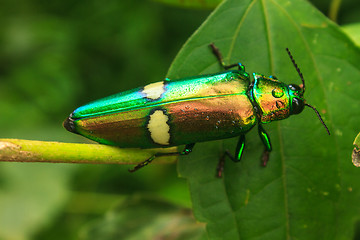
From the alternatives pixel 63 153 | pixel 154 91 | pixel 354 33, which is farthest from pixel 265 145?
pixel 63 153

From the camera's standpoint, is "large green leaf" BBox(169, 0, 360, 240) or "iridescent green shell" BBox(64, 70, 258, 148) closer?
"large green leaf" BBox(169, 0, 360, 240)

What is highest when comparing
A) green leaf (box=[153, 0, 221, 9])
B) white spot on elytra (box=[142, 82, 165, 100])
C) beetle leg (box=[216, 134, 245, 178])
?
green leaf (box=[153, 0, 221, 9])

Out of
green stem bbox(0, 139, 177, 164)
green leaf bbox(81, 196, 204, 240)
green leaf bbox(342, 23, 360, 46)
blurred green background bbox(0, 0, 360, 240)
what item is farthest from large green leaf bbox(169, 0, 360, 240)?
blurred green background bbox(0, 0, 360, 240)

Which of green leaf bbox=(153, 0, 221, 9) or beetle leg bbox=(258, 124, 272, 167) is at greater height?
green leaf bbox=(153, 0, 221, 9)

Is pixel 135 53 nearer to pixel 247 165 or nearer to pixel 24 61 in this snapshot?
pixel 24 61

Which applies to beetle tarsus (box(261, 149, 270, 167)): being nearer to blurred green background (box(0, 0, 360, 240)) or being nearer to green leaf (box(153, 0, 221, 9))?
green leaf (box(153, 0, 221, 9))

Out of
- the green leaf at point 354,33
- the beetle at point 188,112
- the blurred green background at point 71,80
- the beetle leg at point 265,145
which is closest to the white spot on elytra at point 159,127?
the beetle at point 188,112
